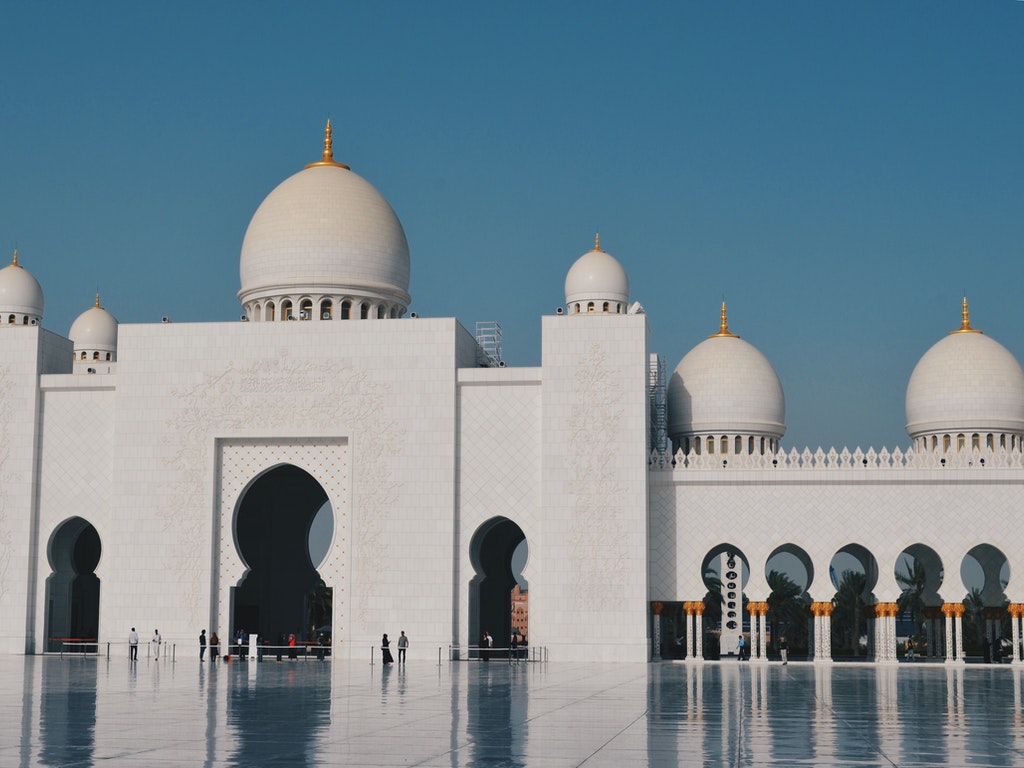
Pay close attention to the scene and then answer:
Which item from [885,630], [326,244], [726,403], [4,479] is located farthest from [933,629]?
[4,479]

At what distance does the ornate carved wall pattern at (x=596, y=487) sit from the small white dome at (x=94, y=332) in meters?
15.4

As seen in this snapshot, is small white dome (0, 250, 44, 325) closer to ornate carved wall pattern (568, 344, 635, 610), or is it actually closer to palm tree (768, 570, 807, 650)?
ornate carved wall pattern (568, 344, 635, 610)

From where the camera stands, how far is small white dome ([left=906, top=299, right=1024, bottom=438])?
1096 inches

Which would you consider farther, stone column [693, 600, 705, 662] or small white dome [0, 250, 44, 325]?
small white dome [0, 250, 44, 325]

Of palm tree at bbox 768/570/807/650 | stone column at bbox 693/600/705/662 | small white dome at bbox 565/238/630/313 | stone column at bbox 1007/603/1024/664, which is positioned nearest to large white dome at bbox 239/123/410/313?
small white dome at bbox 565/238/630/313

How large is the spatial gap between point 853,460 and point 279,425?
10.9 meters

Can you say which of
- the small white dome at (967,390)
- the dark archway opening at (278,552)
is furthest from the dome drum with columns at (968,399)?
the dark archway opening at (278,552)

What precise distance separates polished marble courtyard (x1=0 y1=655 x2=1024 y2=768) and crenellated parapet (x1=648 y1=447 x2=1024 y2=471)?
7.96m

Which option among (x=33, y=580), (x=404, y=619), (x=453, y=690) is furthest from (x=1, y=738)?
(x=33, y=580)

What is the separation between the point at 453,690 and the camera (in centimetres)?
1463

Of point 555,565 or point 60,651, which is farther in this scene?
point 60,651

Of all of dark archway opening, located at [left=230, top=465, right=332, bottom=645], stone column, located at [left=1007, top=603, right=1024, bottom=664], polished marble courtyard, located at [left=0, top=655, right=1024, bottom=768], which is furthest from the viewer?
dark archway opening, located at [left=230, top=465, right=332, bottom=645]

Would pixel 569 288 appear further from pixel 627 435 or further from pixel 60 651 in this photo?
pixel 60 651

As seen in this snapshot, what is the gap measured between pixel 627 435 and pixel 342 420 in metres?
5.36
